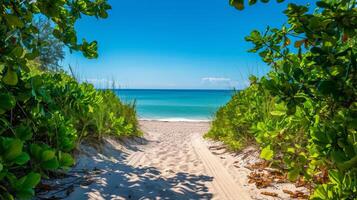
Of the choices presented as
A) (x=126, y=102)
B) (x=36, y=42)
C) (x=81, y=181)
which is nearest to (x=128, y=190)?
(x=81, y=181)

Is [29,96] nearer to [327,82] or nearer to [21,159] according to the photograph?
[21,159]

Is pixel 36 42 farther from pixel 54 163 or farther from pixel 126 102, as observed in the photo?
pixel 126 102

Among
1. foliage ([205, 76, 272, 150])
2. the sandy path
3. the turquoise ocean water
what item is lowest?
the turquoise ocean water

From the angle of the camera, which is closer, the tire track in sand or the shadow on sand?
the shadow on sand

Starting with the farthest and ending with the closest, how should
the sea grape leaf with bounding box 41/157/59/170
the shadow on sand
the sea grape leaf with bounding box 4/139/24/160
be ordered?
the shadow on sand → the sea grape leaf with bounding box 41/157/59/170 → the sea grape leaf with bounding box 4/139/24/160

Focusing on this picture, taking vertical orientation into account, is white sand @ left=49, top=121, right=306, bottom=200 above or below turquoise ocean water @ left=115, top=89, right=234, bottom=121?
above

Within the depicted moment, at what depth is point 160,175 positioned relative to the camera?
499 centimetres

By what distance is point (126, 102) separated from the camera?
10.5 meters

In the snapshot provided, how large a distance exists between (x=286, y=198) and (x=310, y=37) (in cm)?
255

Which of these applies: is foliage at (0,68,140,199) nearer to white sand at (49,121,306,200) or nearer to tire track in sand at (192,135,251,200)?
white sand at (49,121,306,200)

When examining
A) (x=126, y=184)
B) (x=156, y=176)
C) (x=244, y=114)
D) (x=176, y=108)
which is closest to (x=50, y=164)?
(x=126, y=184)

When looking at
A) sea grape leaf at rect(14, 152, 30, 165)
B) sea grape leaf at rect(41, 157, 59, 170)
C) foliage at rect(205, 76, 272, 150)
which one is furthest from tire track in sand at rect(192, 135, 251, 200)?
sea grape leaf at rect(14, 152, 30, 165)

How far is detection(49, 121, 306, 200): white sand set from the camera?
158 inches

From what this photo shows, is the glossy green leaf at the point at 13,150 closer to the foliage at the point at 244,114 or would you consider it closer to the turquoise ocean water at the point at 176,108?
the foliage at the point at 244,114
